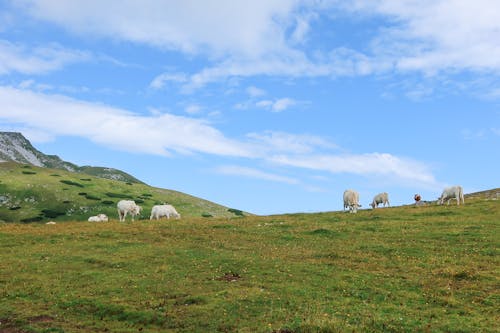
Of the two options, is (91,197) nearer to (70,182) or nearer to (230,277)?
(70,182)

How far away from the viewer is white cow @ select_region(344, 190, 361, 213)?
5041 centimetres

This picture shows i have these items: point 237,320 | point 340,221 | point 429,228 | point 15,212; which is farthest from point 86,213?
point 237,320

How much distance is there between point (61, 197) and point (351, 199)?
84.9m

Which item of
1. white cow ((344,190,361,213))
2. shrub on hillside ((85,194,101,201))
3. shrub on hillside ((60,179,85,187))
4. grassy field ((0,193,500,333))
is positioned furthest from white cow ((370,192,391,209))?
shrub on hillside ((60,179,85,187))

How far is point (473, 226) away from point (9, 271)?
109ft

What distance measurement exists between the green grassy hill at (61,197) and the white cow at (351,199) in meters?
60.3

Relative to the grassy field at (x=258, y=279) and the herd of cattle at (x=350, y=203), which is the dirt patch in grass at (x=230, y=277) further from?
the herd of cattle at (x=350, y=203)

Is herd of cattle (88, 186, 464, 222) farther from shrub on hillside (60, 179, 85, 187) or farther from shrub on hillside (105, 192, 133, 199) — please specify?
shrub on hillside (60, 179, 85, 187)

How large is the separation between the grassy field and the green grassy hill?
224 ft

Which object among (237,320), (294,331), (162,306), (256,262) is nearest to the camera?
(294,331)

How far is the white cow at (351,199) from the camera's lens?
165ft

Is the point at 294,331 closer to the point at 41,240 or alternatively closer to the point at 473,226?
the point at 473,226

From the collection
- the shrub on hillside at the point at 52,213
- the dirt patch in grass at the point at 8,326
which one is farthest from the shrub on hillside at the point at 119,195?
the dirt patch in grass at the point at 8,326

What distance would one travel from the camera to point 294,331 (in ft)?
47.9
